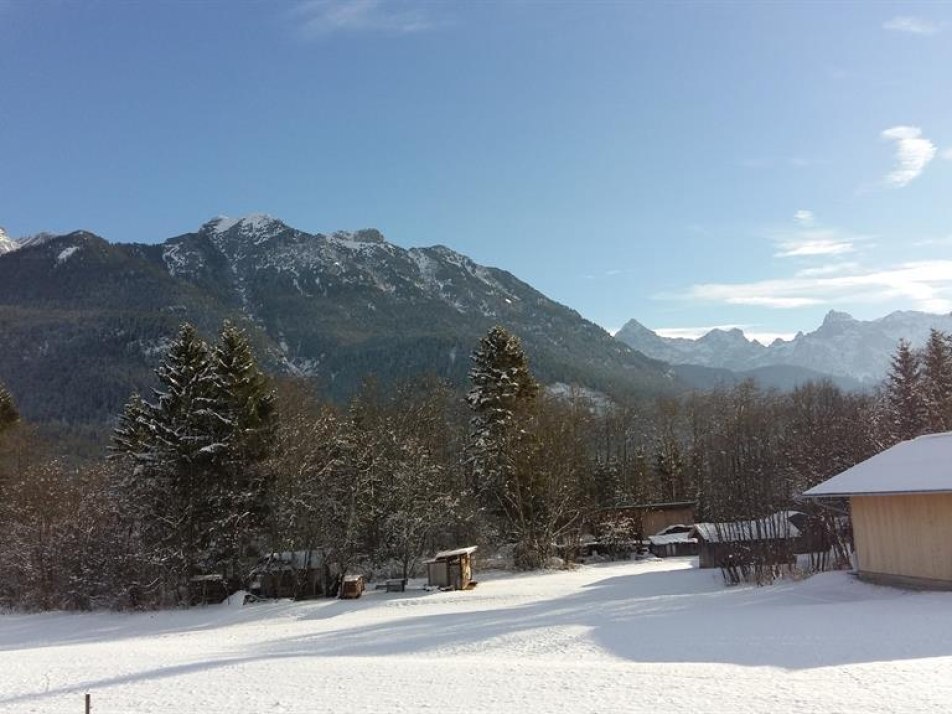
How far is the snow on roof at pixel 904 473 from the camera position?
802 inches

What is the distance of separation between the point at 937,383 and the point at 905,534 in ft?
87.5

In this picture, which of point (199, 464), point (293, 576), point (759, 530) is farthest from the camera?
point (293, 576)

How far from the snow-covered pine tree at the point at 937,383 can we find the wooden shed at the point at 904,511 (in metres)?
19.7

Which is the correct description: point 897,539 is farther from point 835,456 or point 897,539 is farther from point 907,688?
point 835,456

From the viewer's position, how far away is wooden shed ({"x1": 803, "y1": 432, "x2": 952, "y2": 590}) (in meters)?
20.2

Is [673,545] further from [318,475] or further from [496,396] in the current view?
[318,475]

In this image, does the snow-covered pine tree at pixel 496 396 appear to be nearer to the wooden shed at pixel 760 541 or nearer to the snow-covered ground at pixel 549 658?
the wooden shed at pixel 760 541

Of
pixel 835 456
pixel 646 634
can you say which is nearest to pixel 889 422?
pixel 835 456

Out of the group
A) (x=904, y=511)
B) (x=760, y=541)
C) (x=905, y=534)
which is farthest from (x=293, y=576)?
(x=904, y=511)

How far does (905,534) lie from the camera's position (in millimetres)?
21438

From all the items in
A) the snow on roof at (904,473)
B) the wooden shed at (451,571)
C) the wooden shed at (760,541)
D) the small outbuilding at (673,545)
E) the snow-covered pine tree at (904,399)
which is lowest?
the small outbuilding at (673,545)

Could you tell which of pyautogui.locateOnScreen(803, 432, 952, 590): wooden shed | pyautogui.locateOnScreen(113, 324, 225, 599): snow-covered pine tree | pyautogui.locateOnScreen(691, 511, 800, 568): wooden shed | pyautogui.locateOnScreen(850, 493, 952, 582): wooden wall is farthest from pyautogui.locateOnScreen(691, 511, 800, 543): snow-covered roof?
pyautogui.locateOnScreen(113, 324, 225, 599): snow-covered pine tree

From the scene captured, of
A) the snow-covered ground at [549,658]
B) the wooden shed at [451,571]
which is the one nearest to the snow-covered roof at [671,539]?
the wooden shed at [451,571]

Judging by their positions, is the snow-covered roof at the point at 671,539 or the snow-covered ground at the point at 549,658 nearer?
the snow-covered ground at the point at 549,658
